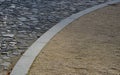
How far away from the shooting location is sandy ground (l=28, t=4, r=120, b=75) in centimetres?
552

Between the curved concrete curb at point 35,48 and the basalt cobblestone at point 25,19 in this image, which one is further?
the basalt cobblestone at point 25,19

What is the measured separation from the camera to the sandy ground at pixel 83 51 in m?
5.52

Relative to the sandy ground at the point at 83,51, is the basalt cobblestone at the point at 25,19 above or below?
above

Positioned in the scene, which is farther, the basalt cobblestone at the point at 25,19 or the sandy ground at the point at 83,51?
the basalt cobblestone at the point at 25,19

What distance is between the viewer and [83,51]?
6.33m

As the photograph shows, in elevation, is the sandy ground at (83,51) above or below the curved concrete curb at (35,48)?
below

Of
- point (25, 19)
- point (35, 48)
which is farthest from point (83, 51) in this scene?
point (25, 19)

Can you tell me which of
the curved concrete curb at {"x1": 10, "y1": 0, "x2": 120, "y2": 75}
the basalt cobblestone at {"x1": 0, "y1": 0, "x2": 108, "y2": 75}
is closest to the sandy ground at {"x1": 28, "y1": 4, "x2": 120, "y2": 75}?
the curved concrete curb at {"x1": 10, "y1": 0, "x2": 120, "y2": 75}

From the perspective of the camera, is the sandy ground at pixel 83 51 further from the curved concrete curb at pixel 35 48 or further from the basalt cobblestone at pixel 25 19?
the basalt cobblestone at pixel 25 19

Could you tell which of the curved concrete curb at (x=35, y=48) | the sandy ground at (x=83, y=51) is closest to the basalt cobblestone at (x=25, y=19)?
the curved concrete curb at (x=35, y=48)

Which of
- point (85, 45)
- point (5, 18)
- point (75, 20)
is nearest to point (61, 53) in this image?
point (85, 45)

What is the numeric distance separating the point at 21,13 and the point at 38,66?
386 centimetres

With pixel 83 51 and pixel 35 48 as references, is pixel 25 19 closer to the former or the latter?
pixel 35 48

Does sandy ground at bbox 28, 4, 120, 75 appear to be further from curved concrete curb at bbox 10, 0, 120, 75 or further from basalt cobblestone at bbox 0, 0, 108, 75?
basalt cobblestone at bbox 0, 0, 108, 75
